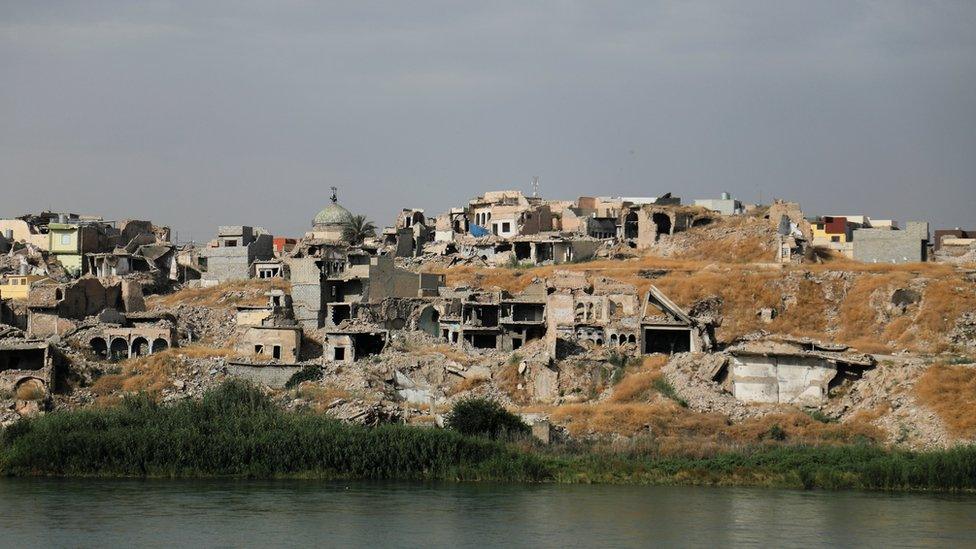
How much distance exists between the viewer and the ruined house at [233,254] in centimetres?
4775

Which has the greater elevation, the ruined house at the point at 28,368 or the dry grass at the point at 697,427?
the ruined house at the point at 28,368

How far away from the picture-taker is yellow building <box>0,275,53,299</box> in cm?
4369

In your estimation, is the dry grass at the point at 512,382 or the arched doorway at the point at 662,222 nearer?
the dry grass at the point at 512,382

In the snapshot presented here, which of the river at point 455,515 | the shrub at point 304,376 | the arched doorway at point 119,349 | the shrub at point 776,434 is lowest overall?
the river at point 455,515

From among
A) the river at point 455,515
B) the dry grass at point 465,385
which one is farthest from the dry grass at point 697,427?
the dry grass at point 465,385

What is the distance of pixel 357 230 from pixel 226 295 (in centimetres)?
904

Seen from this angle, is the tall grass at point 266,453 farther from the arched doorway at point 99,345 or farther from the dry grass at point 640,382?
the arched doorway at point 99,345

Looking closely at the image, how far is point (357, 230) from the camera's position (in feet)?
173

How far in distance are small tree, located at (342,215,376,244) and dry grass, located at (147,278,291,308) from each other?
6745mm

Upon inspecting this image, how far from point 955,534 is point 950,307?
1315 centimetres

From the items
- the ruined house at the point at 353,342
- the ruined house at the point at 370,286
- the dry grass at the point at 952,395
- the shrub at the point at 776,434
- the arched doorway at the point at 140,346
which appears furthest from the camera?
the ruined house at the point at 370,286

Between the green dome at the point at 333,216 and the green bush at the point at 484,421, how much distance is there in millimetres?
20375

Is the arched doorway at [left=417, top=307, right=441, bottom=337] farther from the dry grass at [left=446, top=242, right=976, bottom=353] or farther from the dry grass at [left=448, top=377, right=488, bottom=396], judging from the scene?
the dry grass at [left=448, top=377, right=488, bottom=396]

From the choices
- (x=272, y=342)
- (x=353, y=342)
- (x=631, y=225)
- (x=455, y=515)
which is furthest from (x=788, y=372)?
(x=631, y=225)
